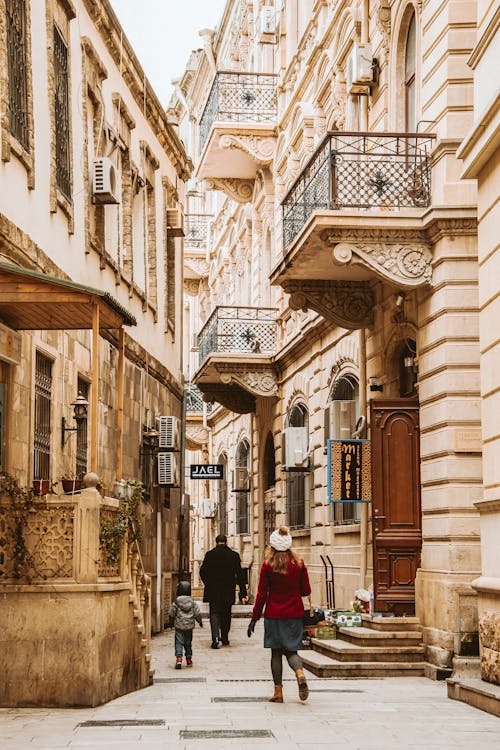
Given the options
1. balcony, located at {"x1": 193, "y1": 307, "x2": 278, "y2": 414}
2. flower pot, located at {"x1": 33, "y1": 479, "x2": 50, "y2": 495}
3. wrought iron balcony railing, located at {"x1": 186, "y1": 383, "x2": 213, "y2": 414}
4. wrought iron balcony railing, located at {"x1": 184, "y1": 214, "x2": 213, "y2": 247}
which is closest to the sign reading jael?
flower pot, located at {"x1": 33, "y1": 479, "x2": 50, "y2": 495}

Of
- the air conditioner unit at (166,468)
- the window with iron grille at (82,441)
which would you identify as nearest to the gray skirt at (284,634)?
the window with iron grille at (82,441)

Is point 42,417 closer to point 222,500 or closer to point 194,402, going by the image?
point 222,500

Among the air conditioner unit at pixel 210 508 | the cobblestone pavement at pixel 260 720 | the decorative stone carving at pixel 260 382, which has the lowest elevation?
the cobblestone pavement at pixel 260 720

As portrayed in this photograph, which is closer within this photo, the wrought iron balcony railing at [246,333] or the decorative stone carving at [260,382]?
the wrought iron balcony railing at [246,333]

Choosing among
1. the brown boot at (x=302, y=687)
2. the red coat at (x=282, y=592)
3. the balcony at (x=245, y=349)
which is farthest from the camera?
the balcony at (x=245, y=349)

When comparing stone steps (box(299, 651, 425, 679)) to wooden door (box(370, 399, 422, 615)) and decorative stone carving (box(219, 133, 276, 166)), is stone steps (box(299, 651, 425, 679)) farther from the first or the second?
decorative stone carving (box(219, 133, 276, 166))

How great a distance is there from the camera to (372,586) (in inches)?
679

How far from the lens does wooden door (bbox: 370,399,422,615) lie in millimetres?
16562

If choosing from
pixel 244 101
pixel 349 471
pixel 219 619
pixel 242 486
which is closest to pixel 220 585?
pixel 219 619

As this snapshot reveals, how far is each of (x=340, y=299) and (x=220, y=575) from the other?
4.78 m

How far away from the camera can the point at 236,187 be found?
103 ft

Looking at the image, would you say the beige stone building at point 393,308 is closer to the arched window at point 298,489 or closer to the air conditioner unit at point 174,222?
the arched window at point 298,489

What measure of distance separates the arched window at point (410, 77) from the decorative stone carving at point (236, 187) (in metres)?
13.4

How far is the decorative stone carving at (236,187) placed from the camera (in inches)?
1225
